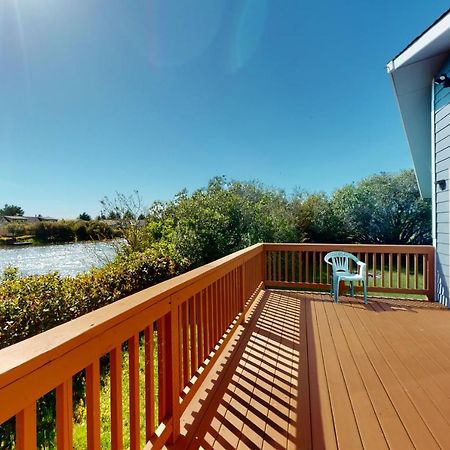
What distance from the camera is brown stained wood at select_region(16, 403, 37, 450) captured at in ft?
2.36

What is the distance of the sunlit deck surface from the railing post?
3.47 ft

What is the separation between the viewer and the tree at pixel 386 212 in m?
11.4

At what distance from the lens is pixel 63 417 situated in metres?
0.86

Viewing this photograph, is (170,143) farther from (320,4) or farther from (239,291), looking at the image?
(239,291)

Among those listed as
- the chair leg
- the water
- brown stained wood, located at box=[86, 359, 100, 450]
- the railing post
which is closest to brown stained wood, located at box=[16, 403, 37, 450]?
brown stained wood, located at box=[86, 359, 100, 450]

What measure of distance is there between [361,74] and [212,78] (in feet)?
14.6

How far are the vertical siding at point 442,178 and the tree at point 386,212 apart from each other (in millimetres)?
7617

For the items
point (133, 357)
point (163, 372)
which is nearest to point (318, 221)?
point (163, 372)

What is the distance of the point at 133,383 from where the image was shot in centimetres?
128

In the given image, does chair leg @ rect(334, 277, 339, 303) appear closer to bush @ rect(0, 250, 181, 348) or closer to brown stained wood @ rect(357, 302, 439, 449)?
brown stained wood @ rect(357, 302, 439, 449)

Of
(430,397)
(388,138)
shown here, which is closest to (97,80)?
(430,397)

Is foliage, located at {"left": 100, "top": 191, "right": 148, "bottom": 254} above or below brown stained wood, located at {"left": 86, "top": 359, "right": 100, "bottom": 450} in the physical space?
above

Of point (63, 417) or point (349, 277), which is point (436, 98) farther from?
point (63, 417)

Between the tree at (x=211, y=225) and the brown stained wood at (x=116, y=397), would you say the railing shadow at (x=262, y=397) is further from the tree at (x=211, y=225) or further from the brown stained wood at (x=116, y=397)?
the tree at (x=211, y=225)
